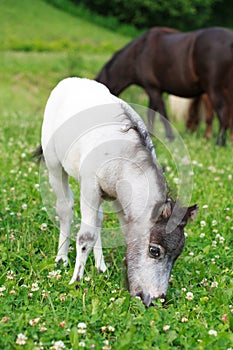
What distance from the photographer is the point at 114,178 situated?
3.78m

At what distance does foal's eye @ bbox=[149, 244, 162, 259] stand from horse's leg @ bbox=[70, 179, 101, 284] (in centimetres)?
59

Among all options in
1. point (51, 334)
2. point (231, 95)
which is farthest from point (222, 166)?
point (51, 334)

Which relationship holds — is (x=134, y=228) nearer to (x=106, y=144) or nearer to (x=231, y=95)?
(x=106, y=144)

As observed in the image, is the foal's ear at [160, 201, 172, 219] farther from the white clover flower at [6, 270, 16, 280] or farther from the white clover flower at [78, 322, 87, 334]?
the white clover flower at [6, 270, 16, 280]

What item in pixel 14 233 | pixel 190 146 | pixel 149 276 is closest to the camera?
pixel 149 276

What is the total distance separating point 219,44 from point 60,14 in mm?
22423

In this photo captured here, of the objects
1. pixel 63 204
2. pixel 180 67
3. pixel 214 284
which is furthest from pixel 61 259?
pixel 180 67

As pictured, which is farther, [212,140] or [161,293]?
[212,140]

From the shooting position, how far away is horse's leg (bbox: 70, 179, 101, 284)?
12.8ft

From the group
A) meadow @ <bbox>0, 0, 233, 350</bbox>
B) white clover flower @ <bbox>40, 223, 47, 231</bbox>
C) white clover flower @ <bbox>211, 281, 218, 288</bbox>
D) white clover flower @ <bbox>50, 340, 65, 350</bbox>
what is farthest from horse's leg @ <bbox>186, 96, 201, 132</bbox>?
white clover flower @ <bbox>50, 340, 65, 350</bbox>

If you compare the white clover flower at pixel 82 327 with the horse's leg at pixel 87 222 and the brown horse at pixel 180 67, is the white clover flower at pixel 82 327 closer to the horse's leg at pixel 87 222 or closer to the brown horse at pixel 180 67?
the horse's leg at pixel 87 222

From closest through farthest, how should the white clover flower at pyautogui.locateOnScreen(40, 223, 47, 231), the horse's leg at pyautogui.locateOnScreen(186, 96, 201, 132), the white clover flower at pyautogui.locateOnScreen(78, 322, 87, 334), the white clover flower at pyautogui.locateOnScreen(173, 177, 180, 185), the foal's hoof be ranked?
the white clover flower at pyautogui.locateOnScreen(78, 322, 87, 334)
the foal's hoof
the white clover flower at pyautogui.locateOnScreen(40, 223, 47, 231)
the white clover flower at pyautogui.locateOnScreen(173, 177, 180, 185)
the horse's leg at pyautogui.locateOnScreen(186, 96, 201, 132)

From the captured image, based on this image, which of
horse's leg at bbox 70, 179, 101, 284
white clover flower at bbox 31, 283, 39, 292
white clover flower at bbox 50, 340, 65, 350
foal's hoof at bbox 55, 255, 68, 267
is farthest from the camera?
foal's hoof at bbox 55, 255, 68, 267

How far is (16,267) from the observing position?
432 cm
